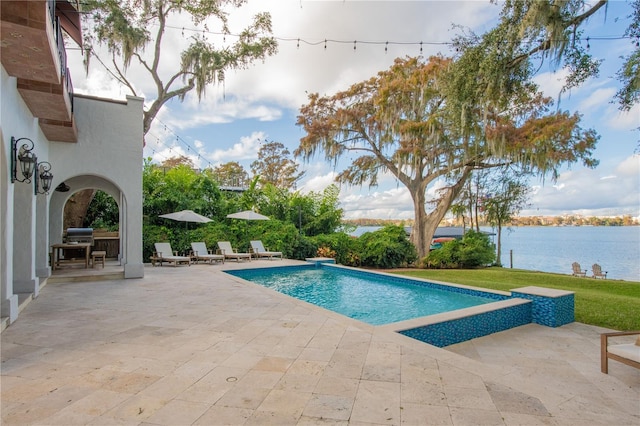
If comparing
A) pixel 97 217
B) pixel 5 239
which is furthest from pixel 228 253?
pixel 5 239

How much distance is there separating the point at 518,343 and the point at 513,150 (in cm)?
1030

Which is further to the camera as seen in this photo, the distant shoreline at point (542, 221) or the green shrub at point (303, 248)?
the distant shoreline at point (542, 221)

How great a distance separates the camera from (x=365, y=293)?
31.7ft

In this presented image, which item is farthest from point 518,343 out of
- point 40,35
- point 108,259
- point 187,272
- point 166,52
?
point 166,52

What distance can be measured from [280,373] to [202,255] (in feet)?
34.3

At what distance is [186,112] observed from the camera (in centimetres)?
2188

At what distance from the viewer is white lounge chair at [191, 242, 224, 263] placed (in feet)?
42.1

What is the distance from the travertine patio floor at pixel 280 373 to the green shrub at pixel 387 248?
953 cm

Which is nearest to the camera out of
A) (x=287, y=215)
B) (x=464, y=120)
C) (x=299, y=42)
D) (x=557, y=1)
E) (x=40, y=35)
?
(x=40, y=35)

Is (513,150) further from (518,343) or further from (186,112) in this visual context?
(186,112)

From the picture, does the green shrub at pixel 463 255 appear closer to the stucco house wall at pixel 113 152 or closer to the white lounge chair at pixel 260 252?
the white lounge chair at pixel 260 252

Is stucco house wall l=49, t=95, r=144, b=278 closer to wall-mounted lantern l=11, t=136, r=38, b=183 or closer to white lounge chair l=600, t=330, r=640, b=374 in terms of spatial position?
wall-mounted lantern l=11, t=136, r=38, b=183

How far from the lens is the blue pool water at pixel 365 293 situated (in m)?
7.71

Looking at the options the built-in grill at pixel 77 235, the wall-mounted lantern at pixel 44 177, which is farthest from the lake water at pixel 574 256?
the wall-mounted lantern at pixel 44 177
